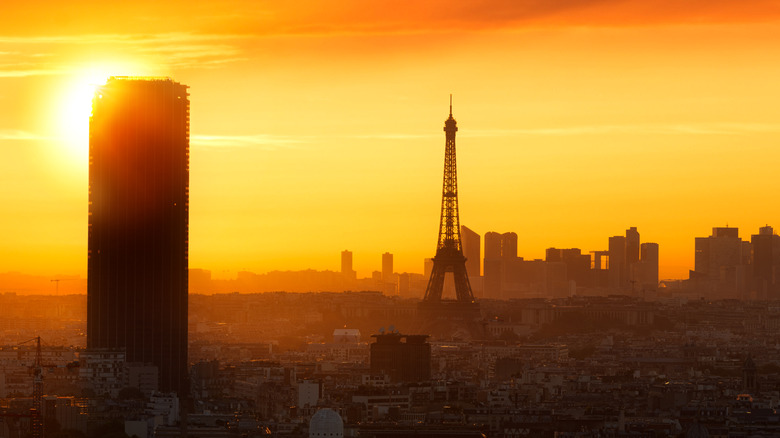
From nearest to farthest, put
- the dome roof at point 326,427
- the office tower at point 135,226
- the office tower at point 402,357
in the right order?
1. the dome roof at point 326,427
2. the office tower at point 135,226
3. the office tower at point 402,357

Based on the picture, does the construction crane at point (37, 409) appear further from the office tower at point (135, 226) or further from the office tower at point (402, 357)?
the office tower at point (402, 357)

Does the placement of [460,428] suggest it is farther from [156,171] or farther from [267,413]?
[156,171]

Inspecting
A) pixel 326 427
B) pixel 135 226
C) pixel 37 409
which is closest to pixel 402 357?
pixel 135 226

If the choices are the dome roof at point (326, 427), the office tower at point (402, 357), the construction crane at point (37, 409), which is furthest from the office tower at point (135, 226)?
the dome roof at point (326, 427)

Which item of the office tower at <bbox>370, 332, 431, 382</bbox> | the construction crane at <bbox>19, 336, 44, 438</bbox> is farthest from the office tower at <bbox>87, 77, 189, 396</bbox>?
the construction crane at <bbox>19, 336, 44, 438</bbox>

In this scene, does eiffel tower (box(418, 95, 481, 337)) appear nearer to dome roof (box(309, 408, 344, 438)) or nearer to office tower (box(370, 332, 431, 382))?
office tower (box(370, 332, 431, 382))

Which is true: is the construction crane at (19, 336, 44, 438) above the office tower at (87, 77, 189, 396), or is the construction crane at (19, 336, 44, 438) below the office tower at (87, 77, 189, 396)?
below
